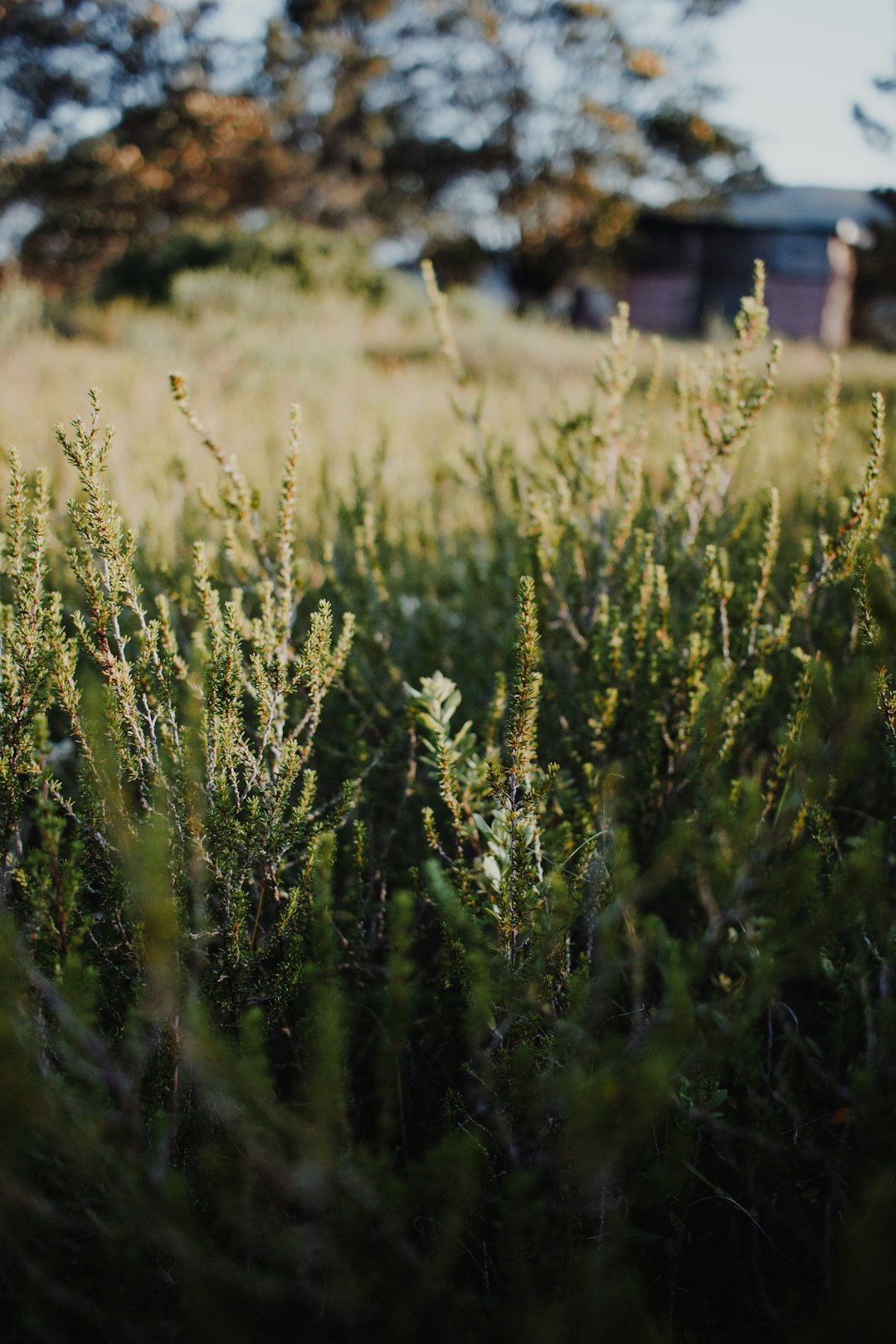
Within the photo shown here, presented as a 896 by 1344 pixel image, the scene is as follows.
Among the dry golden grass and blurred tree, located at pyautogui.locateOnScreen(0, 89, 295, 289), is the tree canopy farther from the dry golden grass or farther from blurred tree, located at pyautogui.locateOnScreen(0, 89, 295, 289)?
the dry golden grass

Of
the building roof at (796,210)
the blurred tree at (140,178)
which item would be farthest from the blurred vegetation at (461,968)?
the building roof at (796,210)

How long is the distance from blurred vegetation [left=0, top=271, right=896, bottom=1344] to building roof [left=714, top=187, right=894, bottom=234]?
26753mm

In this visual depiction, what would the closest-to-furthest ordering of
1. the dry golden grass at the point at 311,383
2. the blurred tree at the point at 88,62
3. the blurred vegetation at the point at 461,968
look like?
the blurred vegetation at the point at 461,968 → the dry golden grass at the point at 311,383 → the blurred tree at the point at 88,62

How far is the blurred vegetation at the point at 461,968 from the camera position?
84cm

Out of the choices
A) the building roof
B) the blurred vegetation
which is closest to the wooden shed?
the building roof

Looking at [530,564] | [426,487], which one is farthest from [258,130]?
[530,564]

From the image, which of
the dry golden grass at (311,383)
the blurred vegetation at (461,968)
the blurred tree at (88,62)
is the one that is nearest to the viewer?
the blurred vegetation at (461,968)

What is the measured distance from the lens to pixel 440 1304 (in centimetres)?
96

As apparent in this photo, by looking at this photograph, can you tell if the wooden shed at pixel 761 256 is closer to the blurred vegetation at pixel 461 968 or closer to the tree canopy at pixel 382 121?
the tree canopy at pixel 382 121

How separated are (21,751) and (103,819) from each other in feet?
0.52

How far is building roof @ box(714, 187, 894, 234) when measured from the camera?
2353 centimetres

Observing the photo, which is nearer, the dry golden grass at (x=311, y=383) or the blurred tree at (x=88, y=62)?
the dry golden grass at (x=311, y=383)

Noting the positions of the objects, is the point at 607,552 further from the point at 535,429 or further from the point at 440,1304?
the point at 440,1304

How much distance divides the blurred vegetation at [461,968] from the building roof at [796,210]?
26753 mm
